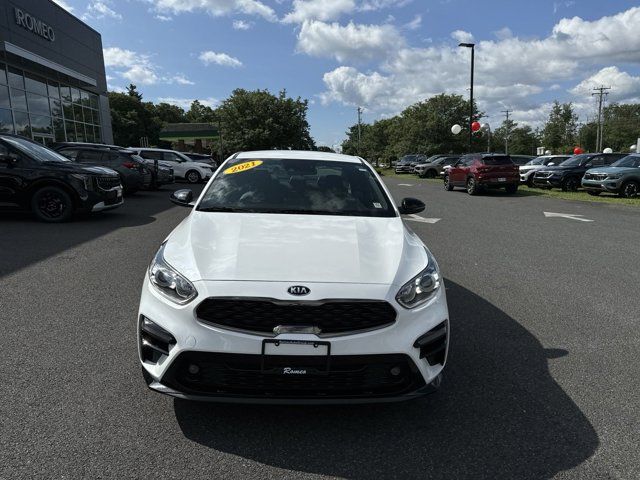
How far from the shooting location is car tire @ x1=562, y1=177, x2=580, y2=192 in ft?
64.7

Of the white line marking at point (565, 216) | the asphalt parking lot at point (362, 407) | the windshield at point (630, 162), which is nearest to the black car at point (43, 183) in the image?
the asphalt parking lot at point (362, 407)

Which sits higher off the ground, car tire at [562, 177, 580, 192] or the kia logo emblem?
the kia logo emblem

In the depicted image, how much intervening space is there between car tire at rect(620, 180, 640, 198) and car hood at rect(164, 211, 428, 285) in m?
16.3

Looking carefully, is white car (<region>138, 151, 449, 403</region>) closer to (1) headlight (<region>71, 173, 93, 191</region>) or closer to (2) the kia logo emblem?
(2) the kia logo emblem

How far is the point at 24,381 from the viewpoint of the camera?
3.11 meters

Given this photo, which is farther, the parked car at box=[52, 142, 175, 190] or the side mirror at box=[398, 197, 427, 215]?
the parked car at box=[52, 142, 175, 190]

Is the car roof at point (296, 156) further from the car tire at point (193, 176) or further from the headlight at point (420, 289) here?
the car tire at point (193, 176)

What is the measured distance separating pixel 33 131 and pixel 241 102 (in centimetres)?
3308

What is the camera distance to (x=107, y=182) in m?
10.2

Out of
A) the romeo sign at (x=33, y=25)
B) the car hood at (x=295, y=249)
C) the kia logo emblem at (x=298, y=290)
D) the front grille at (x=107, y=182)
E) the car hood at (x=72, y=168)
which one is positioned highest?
the romeo sign at (x=33, y=25)

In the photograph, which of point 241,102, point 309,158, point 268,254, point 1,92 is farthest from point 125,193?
point 241,102

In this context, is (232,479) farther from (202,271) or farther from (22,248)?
(22,248)

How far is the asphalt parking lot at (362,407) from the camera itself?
2.35 metres

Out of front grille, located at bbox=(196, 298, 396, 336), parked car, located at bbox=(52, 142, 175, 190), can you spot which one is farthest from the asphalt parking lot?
parked car, located at bbox=(52, 142, 175, 190)
